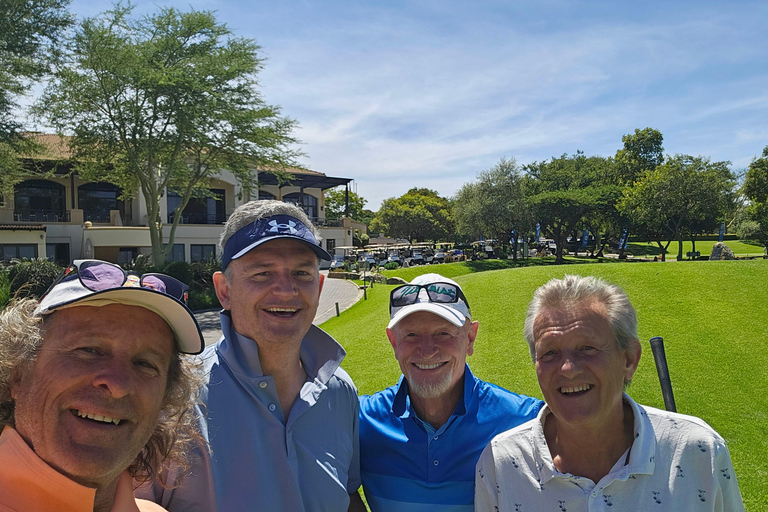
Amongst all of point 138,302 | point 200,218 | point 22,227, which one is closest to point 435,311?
point 138,302

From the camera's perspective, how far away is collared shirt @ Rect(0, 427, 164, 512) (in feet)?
4.35

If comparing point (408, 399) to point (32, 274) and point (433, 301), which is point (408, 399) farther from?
point (32, 274)

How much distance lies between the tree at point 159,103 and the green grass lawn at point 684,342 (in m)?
14.3

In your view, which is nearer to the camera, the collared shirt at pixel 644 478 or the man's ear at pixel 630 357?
the collared shirt at pixel 644 478

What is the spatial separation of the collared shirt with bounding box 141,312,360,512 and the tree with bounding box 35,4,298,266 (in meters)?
21.7

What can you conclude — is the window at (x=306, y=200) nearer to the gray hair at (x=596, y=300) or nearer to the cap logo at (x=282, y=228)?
the cap logo at (x=282, y=228)

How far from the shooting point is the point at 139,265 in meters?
25.4

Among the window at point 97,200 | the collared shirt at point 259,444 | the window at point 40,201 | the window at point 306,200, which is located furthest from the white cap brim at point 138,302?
the window at point 306,200

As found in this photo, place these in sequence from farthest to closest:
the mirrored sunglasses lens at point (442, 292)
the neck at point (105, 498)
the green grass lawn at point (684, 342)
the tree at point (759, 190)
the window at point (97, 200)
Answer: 1. the window at point (97, 200)
2. the tree at point (759, 190)
3. the green grass lawn at point (684, 342)
4. the mirrored sunglasses lens at point (442, 292)
5. the neck at point (105, 498)

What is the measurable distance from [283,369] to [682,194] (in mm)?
39546

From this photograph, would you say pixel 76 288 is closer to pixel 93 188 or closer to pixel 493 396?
pixel 493 396

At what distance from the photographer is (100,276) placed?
1.58m

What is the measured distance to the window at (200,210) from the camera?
39.4 meters

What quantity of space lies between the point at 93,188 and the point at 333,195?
38947 mm
